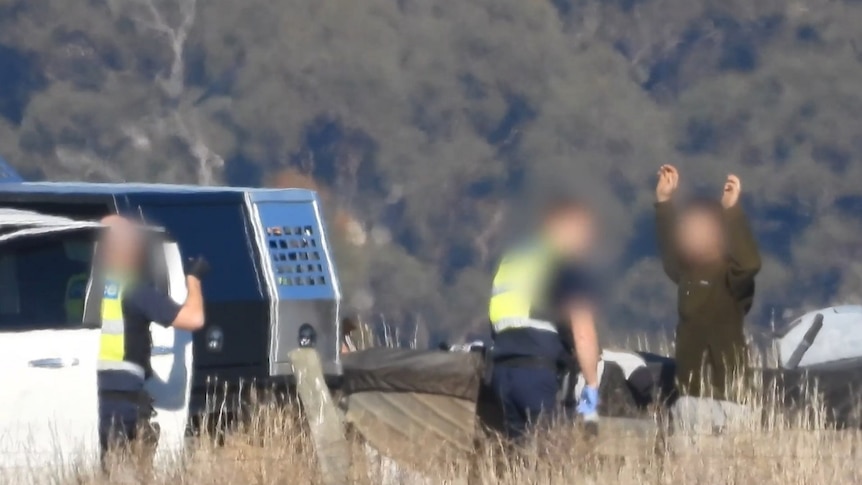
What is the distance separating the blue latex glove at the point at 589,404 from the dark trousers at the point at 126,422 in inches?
67.2

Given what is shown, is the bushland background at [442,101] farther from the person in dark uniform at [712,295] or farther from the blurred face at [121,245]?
the blurred face at [121,245]

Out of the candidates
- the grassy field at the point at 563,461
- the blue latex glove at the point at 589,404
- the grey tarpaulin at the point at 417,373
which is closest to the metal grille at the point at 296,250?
the grey tarpaulin at the point at 417,373

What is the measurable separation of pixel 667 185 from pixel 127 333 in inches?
101

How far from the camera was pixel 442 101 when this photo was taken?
3122cm

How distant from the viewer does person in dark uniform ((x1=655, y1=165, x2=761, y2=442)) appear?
8.22 meters

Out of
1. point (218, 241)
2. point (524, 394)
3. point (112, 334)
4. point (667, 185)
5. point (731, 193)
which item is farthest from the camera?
point (667, 185)

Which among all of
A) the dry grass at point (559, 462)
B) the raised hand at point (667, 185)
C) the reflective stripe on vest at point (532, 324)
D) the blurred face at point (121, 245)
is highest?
the raised hand at point (667, 185)

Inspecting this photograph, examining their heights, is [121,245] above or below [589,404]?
above

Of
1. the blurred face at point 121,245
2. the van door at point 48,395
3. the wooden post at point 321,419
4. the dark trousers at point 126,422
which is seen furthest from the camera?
the blurred face at point 121,245

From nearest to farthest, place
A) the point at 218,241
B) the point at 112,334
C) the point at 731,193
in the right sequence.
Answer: the point at 112,334 < the point at 731,193 < the point at 218,241

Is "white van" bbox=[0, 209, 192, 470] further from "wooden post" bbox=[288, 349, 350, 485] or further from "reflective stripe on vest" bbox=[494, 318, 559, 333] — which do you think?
"reflective stripe on vest" bbox=[494, 318, 559, 333]

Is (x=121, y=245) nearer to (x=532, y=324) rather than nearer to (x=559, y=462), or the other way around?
(x=532, y=324)

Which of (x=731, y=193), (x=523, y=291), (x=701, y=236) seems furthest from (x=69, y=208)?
(x=731, y=193)

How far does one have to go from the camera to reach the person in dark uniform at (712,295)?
8.22m
